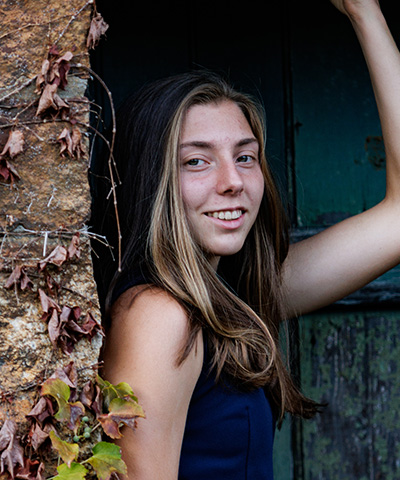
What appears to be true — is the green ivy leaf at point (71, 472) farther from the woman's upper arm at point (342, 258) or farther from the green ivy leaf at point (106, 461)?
the woman's upper arm at point (342, 258)

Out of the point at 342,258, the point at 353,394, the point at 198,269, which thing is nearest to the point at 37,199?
the point at 198,269

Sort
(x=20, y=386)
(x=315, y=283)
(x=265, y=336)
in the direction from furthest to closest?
(x=315, y=283), (x=265, y=336), (x=20, y=386)

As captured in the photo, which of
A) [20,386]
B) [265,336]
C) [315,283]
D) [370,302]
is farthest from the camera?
[370,302]

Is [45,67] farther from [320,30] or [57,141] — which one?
[320,30]

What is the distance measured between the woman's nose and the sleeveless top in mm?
310

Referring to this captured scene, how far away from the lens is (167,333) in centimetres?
146

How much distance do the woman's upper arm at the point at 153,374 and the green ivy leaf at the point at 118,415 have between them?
0.26ft

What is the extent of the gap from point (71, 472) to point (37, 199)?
1.72 feet

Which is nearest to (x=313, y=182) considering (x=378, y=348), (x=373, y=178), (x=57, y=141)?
(x=373, y=178)

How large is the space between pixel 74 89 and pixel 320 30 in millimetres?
1281

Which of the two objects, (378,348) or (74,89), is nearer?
(74,89)

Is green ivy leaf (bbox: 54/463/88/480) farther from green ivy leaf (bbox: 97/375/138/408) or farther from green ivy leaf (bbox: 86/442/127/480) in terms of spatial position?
green ivy leaf (bbox: 97/375/138/408)

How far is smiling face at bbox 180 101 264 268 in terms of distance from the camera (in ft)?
5.51

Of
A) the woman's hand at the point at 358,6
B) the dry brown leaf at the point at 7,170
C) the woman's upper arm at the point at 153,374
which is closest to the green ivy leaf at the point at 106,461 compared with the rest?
the woman's upper arm at the point at 153,374
